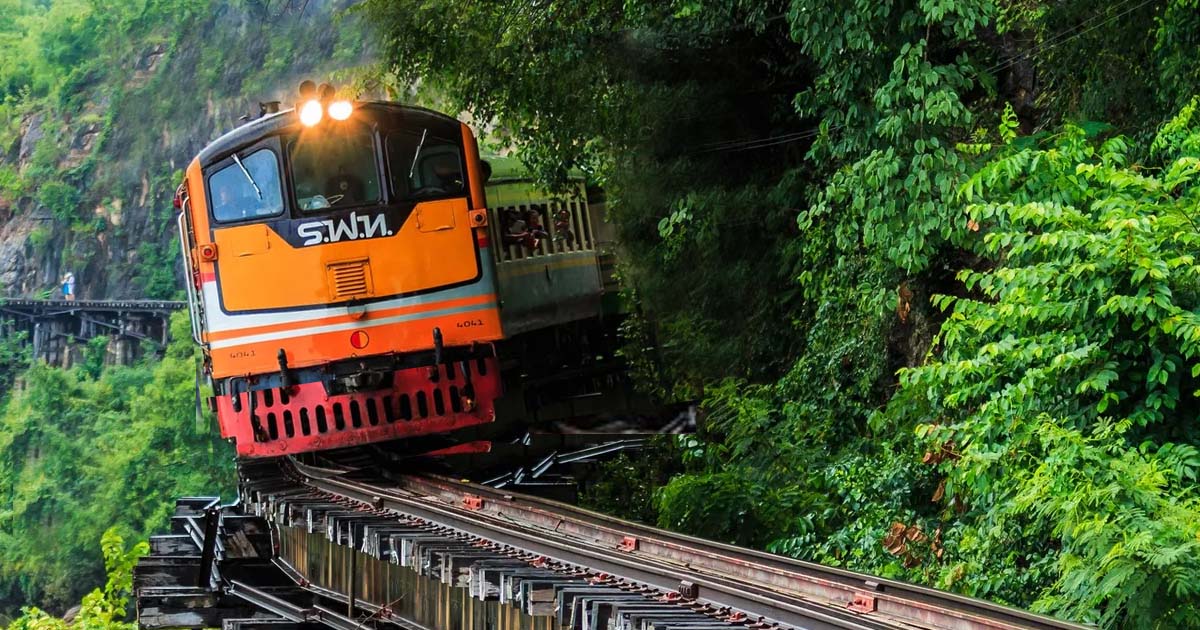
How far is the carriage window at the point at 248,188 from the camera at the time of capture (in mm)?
11180

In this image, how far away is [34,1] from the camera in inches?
2955

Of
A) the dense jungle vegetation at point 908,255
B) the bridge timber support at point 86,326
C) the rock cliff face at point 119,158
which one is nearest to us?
the dense jungle vegetation at point 908,255

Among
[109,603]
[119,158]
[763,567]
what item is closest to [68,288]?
[119,158]

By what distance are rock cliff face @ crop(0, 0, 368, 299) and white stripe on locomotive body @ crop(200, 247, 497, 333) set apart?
45.1m

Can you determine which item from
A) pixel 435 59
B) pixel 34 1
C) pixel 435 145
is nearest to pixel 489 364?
pixel 435 145

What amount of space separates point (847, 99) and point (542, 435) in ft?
18.6

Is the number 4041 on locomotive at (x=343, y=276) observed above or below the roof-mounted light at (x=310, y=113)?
below

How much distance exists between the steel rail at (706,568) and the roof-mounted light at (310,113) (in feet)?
9.42

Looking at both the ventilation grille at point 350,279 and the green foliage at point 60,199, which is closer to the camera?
the ventilation grille at point 350,279

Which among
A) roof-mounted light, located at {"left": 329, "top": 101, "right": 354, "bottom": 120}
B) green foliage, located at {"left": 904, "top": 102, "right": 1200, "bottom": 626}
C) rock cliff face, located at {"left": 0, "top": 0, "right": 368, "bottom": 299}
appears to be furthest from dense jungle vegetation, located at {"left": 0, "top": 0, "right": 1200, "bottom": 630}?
rock cliff face, located at {"left": 0, "top": 0, "right": 368, "bottom": 299}

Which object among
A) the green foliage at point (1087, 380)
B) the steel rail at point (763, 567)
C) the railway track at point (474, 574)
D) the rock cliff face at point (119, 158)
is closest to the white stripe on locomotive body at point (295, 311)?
the railway track at point (474, 574)

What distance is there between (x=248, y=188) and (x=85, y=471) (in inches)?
1401

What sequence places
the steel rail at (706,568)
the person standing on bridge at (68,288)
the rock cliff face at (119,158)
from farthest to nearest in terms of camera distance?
the person standing on bridge at (68,288) → the rock cliff face at (119,158) → the steel rail at (706,568)

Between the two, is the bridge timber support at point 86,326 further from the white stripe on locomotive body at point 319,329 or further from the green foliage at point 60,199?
the white stripe on locomotive body at point 319,329
